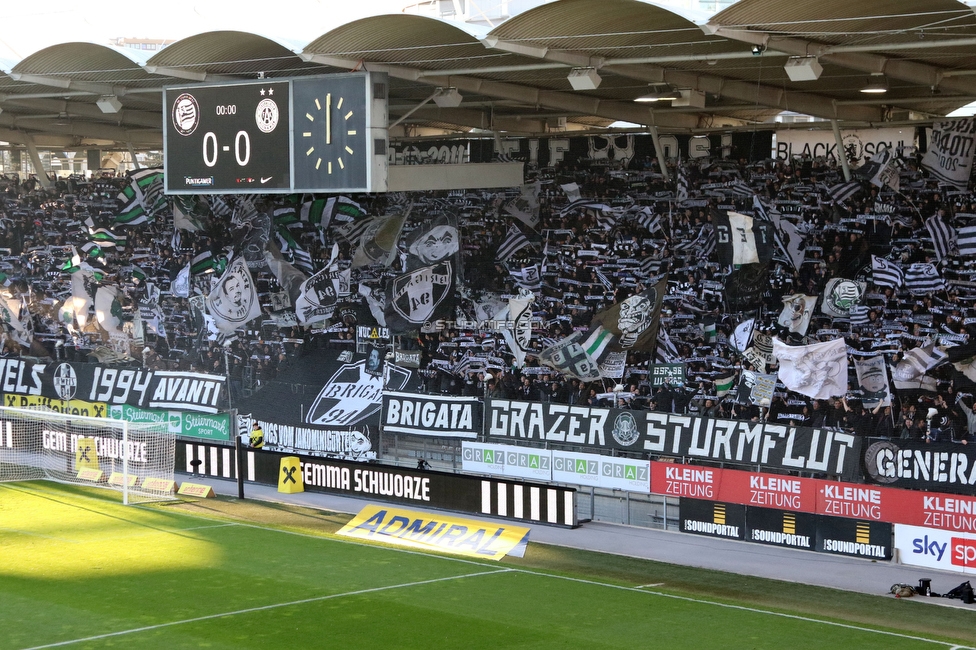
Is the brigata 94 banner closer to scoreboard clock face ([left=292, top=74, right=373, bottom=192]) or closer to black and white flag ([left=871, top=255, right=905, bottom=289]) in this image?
black and white flag ([left=871, top=255, right=905, bottom=289])

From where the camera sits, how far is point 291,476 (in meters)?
21.8

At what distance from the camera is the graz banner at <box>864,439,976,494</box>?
52.1 ft

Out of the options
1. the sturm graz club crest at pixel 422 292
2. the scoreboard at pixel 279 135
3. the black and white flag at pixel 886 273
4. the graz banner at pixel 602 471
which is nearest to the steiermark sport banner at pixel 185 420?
the sturm graz club crest at pixel 422 292

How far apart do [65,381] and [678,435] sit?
1628cm

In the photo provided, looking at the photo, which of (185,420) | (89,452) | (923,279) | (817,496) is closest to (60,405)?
(185,420)

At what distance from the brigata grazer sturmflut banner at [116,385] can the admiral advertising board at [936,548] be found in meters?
15.5

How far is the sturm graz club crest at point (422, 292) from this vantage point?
25406 millimetres

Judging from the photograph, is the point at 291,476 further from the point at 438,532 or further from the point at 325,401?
the point at 438,532

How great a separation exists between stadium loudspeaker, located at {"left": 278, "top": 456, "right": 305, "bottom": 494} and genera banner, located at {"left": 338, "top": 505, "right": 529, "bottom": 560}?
112 inches

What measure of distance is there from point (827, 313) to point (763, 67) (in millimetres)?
4688

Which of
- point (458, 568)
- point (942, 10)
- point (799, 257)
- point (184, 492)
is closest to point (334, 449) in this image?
point (184, 492)

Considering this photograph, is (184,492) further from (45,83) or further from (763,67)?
(763,67)

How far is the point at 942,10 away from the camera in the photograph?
45.0ft

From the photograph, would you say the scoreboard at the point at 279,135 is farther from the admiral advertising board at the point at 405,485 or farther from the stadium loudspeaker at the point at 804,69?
the stadium loudspeaker at the point at 804,69
